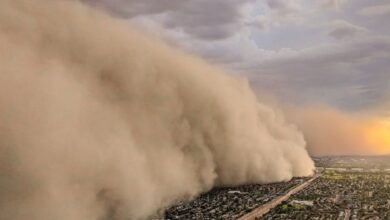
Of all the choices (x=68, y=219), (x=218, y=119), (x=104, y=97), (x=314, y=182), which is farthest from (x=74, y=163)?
Answer: (x=314, y=182)

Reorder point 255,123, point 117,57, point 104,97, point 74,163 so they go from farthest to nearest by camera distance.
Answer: point 255,123 < point 117,57 < point 104,97 < point 74,163

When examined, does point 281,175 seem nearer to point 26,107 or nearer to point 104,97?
point 104,97

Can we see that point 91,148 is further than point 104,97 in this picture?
No

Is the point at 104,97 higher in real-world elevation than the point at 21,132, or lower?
higher

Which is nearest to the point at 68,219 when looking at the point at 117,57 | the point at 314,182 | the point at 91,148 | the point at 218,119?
the point at 91,148

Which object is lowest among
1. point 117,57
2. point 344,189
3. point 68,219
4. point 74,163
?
point 344,189

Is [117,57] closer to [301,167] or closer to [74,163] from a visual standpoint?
[74,163]

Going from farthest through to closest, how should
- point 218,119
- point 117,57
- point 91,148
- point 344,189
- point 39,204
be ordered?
point 218,119 → point 344,189 → point 117,57 → point 91,148 → point 39,204

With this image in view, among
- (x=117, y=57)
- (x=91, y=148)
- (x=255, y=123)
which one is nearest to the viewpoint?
(x=91, y=148)

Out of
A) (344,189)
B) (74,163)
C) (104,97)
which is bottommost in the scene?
(344,189)
